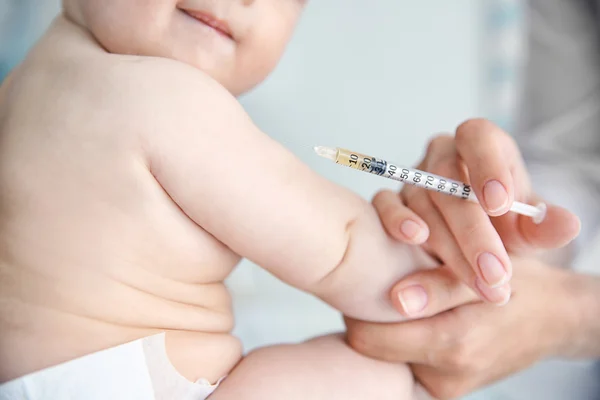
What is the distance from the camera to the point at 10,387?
24.5 inches

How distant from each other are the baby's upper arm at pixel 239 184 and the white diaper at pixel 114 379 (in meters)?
0.16

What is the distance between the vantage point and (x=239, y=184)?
2.25 feet

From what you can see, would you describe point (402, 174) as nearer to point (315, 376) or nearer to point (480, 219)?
point (480, 219)

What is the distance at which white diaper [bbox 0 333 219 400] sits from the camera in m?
0.63

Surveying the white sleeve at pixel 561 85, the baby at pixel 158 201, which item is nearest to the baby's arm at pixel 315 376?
the baby at pixel 158 201

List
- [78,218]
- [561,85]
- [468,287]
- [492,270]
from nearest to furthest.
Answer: [78,218], [492,270], [468,287], [561,85]

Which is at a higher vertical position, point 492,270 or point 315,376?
point 492,270

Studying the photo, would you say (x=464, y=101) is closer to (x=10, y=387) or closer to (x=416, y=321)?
(x=416, y=321)

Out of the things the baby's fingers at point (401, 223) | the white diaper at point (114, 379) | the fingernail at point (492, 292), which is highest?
the baby's fingers at point (401, 223)

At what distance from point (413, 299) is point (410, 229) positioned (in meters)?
0.10

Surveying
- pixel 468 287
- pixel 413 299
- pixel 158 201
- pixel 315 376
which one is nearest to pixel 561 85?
pixel 468 287

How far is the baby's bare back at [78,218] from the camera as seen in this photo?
2.12 feet

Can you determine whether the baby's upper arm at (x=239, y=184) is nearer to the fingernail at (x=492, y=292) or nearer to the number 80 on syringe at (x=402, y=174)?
the number 80 on syringe at (x=402, y=174)

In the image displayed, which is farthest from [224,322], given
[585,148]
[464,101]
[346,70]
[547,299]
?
[585,148]
